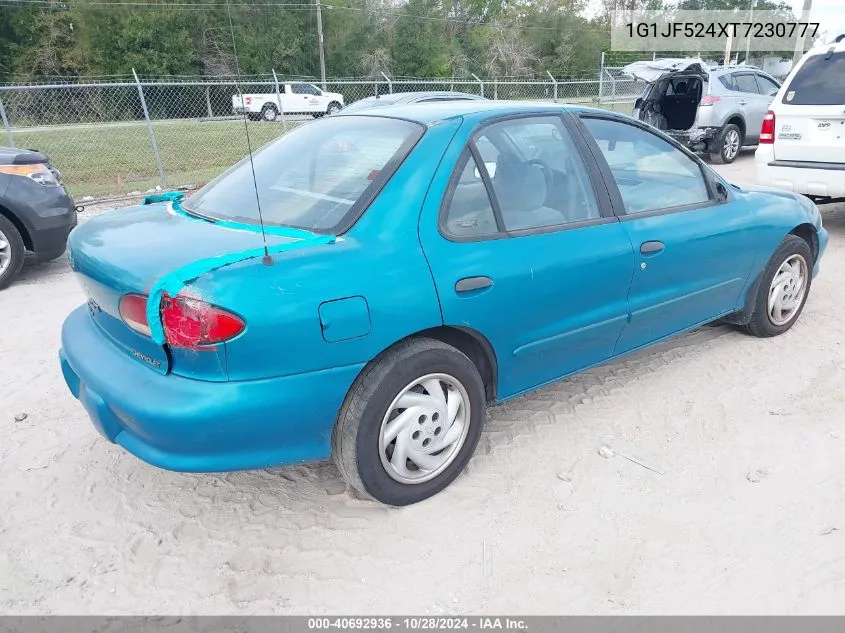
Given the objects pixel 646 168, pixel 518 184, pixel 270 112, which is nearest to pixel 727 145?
pixel 646 168

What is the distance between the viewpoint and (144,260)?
2416 mm

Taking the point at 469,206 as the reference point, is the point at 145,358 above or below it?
below

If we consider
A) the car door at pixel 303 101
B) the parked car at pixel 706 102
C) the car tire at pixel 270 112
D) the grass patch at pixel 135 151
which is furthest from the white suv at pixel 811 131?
the car door at pixel 303 101

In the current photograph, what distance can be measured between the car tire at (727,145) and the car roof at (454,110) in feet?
31.5

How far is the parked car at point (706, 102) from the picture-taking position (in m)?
11.6

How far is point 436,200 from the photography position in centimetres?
266

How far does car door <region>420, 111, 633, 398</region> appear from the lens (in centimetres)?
268

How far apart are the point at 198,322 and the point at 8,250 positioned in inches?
179

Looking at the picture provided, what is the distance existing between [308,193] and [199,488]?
4.62 ft

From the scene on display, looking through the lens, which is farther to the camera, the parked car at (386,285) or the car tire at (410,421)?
the car tire at (410,421)

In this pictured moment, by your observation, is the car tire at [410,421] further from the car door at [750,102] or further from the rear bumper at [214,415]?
the car door at [750,102]

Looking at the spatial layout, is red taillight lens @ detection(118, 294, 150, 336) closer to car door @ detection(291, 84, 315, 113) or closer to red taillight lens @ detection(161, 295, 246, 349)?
red taillight lens @ detection(161, 295, 246, 349)

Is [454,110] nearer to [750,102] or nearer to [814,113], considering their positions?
[814,113]
